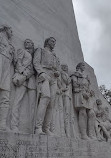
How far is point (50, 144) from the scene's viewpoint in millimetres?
5125

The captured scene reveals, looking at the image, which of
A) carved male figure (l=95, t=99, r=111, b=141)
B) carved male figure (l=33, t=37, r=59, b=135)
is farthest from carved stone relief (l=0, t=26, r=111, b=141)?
carved male figure (l=95, t=99, r=111, b=141)

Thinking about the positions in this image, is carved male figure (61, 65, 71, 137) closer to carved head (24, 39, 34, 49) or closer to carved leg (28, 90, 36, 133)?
carved leg (28, 90, 36, 133)

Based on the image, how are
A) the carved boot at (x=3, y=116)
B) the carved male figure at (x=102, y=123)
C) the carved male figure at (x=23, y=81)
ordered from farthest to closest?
1. the carved male figure at (x=102, y=123)
2. the carved male figure at (x=23, y=81)
3. the carved boot at (x=3, y=116)

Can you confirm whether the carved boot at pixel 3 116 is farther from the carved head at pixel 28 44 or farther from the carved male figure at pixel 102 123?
the carved male figure at pixel 102 123

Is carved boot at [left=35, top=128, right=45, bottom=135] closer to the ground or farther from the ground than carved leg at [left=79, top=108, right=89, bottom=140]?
closer to the ground

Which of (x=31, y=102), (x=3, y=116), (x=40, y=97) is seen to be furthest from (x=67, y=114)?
(x=3, y=116)

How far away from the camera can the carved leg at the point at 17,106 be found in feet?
16.1

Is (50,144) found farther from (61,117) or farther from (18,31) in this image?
(18,31)

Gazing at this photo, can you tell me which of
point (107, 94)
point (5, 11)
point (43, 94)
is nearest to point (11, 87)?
point (43, 94)

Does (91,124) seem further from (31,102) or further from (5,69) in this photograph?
(5,69)

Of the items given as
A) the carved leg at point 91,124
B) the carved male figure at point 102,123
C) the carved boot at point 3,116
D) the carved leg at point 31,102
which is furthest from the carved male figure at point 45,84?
the carved male figure at point 102,123

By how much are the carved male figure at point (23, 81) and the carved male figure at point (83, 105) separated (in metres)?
2.14

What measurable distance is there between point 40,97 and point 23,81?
0.66 m

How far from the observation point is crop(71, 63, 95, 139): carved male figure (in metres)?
7.11
